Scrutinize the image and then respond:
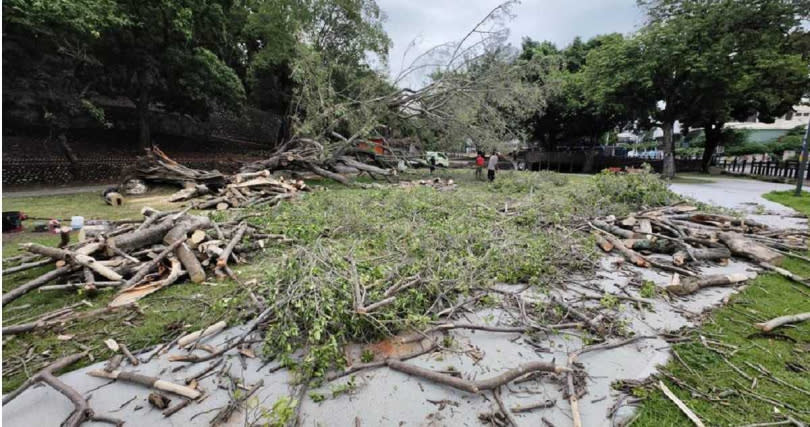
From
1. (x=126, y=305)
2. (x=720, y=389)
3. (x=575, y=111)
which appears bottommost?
(x=720, y=389)

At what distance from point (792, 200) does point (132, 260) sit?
1370 cm

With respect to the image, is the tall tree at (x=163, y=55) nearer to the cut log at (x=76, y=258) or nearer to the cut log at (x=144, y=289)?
the cut log at (x=76, y=258)

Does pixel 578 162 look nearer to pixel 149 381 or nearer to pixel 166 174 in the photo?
pixel 166 174

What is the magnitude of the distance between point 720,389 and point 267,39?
17.9m

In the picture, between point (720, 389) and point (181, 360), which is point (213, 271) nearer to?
point (181, 360)

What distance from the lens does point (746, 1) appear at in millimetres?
12391

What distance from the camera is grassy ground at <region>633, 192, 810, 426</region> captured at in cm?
215

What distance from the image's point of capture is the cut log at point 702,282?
3691 millimetres

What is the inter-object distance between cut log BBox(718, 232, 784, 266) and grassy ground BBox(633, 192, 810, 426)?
1.09m

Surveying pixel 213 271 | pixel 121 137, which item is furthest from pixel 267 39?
pixel 213 271

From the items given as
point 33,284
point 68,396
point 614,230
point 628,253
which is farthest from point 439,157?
point 68,396

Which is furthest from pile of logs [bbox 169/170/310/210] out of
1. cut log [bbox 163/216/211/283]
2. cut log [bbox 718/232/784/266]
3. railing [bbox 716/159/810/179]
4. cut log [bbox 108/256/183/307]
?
railing [bbox 716/159/810/179]

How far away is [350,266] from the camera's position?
3.28 m

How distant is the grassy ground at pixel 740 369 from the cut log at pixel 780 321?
5 cm
